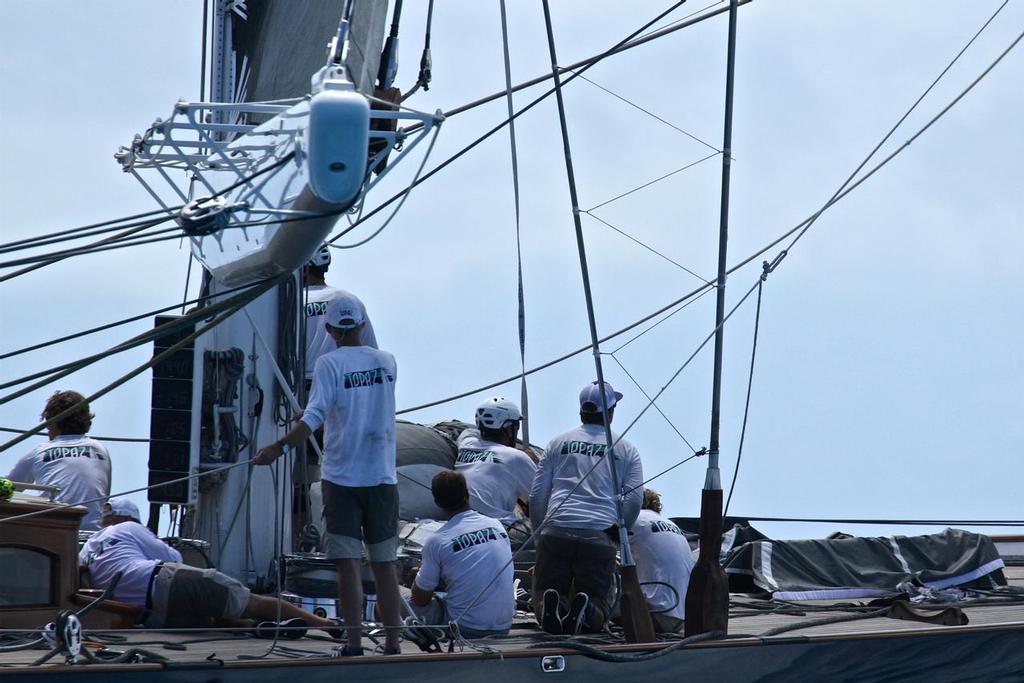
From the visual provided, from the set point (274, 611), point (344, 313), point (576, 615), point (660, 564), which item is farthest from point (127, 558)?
point (660, 564)

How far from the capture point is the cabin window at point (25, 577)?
7.54m

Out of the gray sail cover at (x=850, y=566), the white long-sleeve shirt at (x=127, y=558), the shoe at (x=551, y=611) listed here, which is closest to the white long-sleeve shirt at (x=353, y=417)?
the white long-sleeve shirt at (x=127, y=558)

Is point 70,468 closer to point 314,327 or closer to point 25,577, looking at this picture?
point 25,577

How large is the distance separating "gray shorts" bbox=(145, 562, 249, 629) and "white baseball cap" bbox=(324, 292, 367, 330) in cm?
135

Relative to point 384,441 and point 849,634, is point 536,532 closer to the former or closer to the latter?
point 384,441

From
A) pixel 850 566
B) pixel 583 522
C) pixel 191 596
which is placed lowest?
pixel 191 596

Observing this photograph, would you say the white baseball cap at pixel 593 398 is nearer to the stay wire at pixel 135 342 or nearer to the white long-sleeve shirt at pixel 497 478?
the white long-sleeve shirt at pixel 497 478

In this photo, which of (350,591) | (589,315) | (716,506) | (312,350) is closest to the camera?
(350,591)

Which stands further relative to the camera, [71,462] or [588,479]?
[71,462]

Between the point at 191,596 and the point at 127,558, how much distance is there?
1.22 feet

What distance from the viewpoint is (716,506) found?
26.7 feet

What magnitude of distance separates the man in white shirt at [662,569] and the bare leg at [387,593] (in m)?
1.84

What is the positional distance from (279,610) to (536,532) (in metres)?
1.52

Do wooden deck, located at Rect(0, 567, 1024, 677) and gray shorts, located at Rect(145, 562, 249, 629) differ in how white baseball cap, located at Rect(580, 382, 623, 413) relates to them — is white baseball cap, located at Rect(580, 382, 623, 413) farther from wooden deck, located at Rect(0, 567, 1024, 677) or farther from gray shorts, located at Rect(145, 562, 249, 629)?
gray shorts, located at Rect(145, 562, 249, 629)
